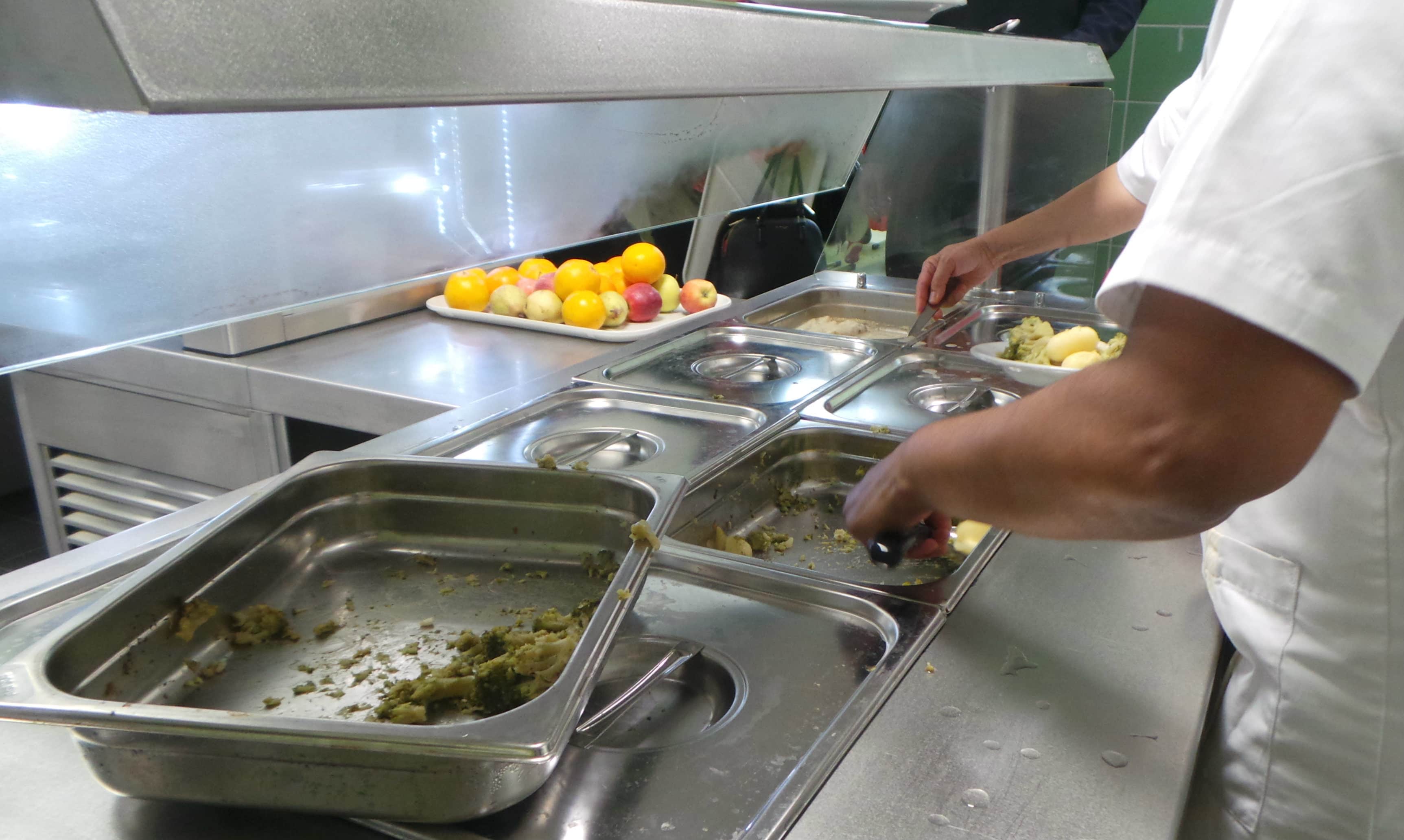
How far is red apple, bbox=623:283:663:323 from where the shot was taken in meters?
2.21

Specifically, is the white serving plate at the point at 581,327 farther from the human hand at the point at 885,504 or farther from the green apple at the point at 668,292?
the human hand at the point at 885,504

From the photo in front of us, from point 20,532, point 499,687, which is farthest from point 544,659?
point 20,532

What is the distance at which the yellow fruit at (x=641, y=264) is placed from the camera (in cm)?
229

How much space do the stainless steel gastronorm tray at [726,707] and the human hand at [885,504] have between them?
118mm

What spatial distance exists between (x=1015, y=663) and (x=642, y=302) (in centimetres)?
147

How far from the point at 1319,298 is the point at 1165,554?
65 cm

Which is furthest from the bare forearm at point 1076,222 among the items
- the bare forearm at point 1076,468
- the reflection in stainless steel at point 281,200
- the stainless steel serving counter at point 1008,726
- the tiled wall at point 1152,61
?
the tiled wall at point 1152,61

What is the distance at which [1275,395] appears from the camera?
540 millimetres

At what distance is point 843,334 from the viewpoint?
6.93 ft

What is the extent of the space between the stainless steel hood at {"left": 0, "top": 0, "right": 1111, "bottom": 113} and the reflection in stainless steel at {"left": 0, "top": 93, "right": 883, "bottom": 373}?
0.71ft

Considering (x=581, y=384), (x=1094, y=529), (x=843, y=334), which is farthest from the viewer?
(x=843, y=334)

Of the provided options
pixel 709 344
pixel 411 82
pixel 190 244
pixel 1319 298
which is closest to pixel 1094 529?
pixel 1319 298

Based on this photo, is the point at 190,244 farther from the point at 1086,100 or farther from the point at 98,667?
the point at 1086,100

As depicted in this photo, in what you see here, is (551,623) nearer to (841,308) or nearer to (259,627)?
(259,627)
